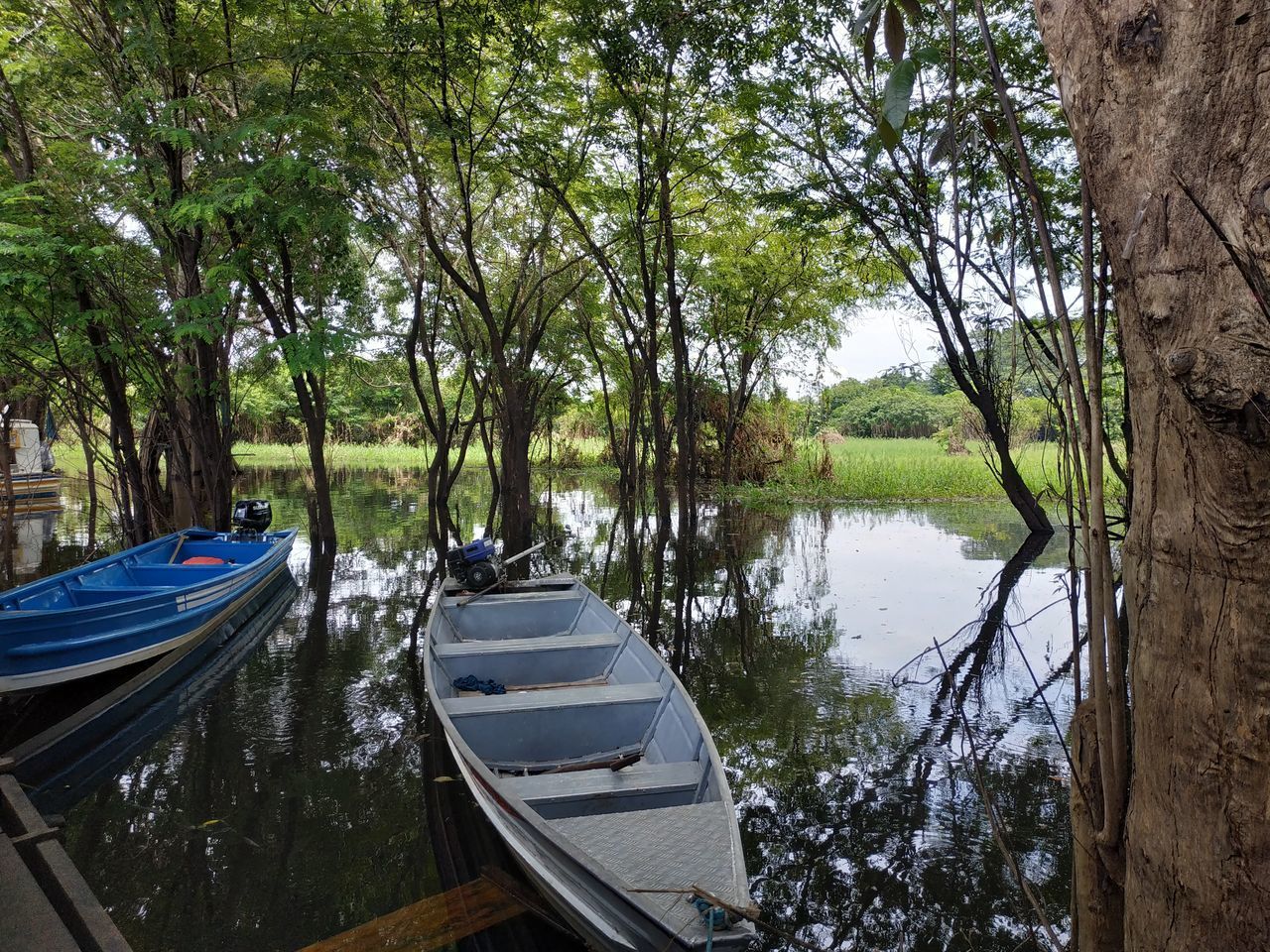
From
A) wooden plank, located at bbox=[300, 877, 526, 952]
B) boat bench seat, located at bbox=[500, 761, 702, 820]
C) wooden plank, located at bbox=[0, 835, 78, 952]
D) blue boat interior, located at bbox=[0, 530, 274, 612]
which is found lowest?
wooden plank, located at bbox=[300, 877, 526, 952]

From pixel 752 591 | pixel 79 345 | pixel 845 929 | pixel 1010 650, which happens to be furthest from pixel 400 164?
pixel 845 929

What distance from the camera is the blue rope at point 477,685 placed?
6.05 m

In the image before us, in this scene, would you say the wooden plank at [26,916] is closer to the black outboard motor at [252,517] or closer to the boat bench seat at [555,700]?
the boat bench seat at [555,700]

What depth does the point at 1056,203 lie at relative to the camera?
37.4ft

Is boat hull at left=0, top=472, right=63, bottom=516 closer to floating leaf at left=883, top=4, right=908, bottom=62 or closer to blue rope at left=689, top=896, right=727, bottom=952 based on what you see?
blue rope at left=689, top=896, right=727, bottom=952

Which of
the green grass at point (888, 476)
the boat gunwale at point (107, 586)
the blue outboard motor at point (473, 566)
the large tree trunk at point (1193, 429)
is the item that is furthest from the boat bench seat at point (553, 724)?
the green grass at point (888, 476)

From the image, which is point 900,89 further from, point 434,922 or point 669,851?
point 434,922

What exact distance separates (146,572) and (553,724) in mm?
6748

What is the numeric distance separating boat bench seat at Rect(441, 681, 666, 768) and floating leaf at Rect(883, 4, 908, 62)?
411cm

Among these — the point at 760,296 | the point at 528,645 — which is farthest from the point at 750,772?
the point at 760,296

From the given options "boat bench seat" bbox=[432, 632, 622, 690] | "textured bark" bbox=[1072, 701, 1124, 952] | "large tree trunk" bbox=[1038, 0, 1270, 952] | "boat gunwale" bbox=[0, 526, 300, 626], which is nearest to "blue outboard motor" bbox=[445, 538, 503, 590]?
"boat bench seat" bbox=[432, 632, 622, 690]

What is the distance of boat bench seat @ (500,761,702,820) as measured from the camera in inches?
156

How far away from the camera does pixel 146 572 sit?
947cm

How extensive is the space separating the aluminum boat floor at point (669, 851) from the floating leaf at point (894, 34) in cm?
272
